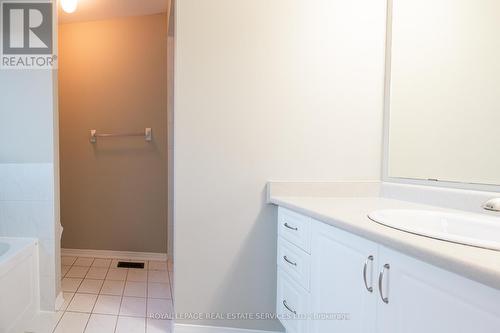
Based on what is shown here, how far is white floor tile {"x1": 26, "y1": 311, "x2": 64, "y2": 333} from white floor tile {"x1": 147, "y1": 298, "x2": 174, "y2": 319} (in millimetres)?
556

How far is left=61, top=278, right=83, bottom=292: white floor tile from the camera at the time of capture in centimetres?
A: 209

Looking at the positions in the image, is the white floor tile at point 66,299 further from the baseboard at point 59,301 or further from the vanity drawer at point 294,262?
the vanity drawer at point 294,262

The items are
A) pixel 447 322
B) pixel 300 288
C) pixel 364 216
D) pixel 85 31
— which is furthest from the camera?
pixel 85 31

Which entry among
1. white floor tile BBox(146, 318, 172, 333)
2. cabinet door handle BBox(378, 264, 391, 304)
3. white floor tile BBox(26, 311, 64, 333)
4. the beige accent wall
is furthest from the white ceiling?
cabinet door handle BBox(378, 264, 391, 304)

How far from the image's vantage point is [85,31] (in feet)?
8.86

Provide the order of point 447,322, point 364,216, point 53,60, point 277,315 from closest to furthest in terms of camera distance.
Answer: point 447,322 < point 364,216 < point 277,315 < point 53,60

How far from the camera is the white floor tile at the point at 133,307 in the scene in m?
1.80

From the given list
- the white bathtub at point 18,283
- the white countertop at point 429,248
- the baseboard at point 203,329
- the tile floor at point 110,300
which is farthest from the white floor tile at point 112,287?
the white countertop at point 429,248

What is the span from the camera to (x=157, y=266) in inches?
104

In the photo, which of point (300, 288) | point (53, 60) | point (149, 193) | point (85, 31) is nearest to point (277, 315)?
point (300, 288)

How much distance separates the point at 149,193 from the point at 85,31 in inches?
69.0

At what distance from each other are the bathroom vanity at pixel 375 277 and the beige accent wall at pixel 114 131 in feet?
5.90

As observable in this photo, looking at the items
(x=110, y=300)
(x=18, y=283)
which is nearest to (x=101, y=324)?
(x=110, y=300)

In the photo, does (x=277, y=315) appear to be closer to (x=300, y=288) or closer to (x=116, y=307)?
(x=300, y=288)
